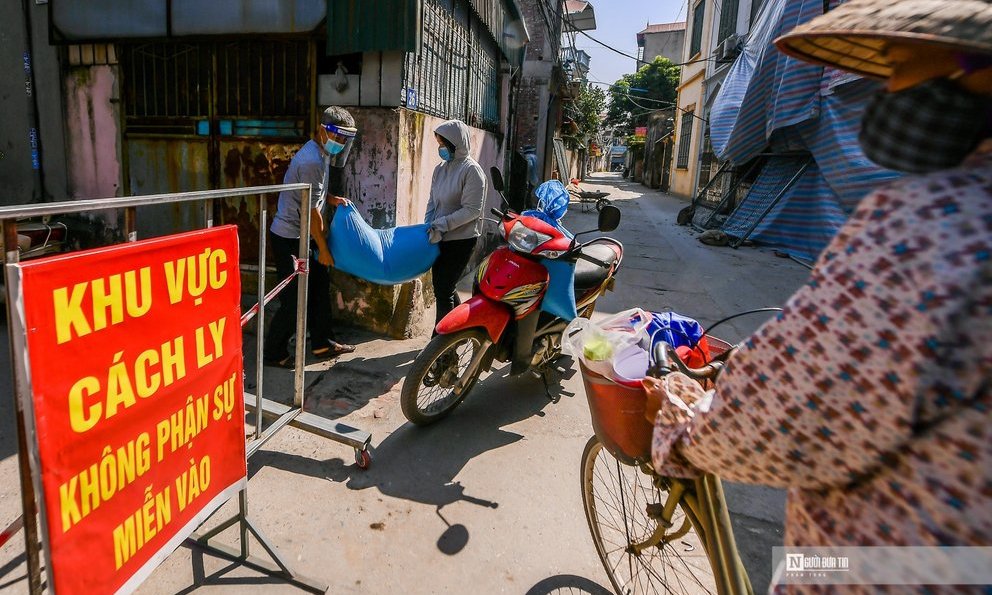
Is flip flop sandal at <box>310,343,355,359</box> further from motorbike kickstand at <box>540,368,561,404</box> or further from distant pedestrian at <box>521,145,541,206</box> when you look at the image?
distant pedestrian at <box>521,145,541,206</box>

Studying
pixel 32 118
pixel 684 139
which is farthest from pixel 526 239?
pixel 684 139

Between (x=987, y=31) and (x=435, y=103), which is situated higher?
(x=435, y=103)

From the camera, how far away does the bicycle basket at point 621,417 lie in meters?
1.48

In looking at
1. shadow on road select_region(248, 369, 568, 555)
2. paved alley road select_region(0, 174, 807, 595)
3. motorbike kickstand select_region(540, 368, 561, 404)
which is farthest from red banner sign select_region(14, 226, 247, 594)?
motorbike kickstand select_region(540, 368, 561, 404)

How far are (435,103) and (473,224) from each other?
192 cm

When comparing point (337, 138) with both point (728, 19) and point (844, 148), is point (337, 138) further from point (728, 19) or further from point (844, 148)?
point (728, 19)

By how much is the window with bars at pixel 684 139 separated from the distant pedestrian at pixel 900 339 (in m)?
20.4

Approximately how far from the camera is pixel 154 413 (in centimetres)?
154

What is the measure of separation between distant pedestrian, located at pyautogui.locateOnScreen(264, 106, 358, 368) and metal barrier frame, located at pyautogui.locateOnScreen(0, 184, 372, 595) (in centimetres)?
107

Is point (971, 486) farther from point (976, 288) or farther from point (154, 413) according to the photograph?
point (154, 413)

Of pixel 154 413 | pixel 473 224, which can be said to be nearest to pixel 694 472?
pixel 154 413

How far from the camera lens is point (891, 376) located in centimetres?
78

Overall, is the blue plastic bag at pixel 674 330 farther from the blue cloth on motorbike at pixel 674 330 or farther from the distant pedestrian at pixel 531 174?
the distant pedestrian at pixel 531 174

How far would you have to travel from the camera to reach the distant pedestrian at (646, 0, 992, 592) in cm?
74
